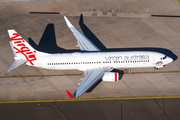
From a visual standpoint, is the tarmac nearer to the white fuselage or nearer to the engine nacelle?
the engine nacelle

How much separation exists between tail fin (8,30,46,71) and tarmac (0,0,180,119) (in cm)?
496

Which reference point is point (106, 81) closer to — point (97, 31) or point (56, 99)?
point (56, 99)

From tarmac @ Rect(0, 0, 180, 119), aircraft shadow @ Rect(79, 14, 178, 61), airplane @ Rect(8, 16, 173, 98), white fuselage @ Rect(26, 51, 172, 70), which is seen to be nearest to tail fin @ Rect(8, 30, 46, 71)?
airplane @ Rect(8, 16, 173, 98)

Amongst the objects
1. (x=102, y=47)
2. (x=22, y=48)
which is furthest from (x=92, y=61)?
(x=22, y=48)

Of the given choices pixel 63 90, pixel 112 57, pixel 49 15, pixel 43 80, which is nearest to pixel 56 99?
Answer: pixel 63 90

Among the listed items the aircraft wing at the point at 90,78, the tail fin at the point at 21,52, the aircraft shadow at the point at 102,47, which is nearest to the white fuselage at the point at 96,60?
the aircraft wing at the point at 90,78

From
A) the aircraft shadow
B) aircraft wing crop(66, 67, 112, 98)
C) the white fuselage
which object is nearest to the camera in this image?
aircraft wing crop(66, 67, 112, 98)

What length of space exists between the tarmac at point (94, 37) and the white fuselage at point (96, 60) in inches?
113

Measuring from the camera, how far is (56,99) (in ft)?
124

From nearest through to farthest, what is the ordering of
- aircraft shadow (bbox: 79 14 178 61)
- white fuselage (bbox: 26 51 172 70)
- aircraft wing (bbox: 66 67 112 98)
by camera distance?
→ aircraft wing (bbox: 66 67 112 98), white fuselage (bbox: 26 51 172 70), aircraft shadow (bbox: 79 14 178 61)

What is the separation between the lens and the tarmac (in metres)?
38.7

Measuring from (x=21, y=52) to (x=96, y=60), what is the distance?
15350 millimetres

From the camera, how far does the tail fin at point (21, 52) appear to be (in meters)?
36.0

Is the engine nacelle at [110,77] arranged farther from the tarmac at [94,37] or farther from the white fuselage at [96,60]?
the white fuselage at [96,60]
